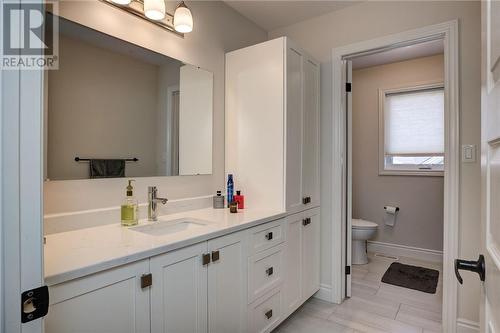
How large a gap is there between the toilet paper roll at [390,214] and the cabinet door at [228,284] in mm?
2680

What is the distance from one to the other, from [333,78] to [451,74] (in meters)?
0.85

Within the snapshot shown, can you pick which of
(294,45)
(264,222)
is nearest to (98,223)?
(264,222)

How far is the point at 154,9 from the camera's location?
63.6 inches

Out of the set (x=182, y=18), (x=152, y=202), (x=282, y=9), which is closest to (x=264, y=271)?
A: (x=152, y=202)

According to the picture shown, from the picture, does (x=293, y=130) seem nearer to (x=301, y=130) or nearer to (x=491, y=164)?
(x=301, y=130)

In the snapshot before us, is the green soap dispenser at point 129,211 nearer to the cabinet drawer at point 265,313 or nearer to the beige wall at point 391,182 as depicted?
the cabinet drawer at point 265,313

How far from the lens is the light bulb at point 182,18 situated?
1743 mm

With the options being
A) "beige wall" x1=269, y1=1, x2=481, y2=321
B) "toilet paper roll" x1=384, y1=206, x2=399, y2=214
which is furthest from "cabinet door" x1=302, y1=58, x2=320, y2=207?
"toilet paper roll" x1=384, y1=206, x2=399, y2=214

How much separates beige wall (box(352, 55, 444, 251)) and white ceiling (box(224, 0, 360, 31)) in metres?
1.66

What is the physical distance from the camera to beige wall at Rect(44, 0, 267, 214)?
139 cm

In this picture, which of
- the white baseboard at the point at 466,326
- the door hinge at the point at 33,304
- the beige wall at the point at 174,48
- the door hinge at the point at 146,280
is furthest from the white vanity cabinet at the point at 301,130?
the door hinge at the point at 33,304

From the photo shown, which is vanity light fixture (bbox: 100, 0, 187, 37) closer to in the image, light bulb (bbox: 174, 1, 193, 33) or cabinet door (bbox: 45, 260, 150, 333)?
light bulb (bbox: 174, 1, 193, 33)

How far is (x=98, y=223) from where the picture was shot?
1.47 metres

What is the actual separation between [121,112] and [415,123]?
11.1 ft
